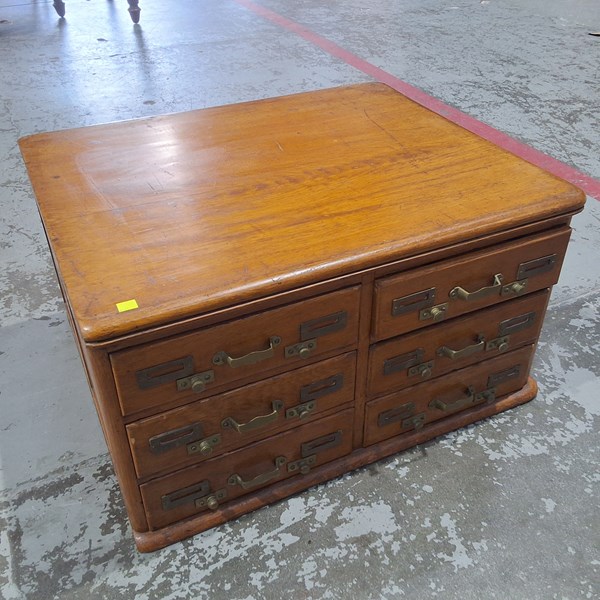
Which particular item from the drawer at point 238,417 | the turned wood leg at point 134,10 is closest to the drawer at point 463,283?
the drawer at point 238,417

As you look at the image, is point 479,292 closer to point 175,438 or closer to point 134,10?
point 175,438

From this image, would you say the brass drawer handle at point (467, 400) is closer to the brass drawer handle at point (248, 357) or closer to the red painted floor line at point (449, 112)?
the brass drawer handle at point (248, 357)

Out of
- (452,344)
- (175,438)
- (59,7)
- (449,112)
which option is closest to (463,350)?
(452,344)

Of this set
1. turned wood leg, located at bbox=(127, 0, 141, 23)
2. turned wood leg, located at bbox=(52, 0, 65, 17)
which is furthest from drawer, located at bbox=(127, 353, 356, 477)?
turned wood leg, located at bbox=(52, 0, 65, 17)

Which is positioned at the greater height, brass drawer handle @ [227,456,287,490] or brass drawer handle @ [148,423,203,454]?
brass drawer handle @ [148,423,203,454]

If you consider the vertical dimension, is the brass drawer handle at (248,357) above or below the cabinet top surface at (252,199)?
below

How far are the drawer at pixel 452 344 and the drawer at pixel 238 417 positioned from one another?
77 mm

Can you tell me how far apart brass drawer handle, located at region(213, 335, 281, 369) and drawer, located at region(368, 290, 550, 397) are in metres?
0.24

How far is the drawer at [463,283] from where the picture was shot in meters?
1.18

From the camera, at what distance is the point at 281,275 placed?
104cm

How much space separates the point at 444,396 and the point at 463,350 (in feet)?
0.53

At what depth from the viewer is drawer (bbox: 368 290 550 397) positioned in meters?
1.30

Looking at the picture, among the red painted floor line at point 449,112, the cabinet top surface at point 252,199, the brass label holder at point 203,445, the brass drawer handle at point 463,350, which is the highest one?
the cabinet top surface at point 252,199

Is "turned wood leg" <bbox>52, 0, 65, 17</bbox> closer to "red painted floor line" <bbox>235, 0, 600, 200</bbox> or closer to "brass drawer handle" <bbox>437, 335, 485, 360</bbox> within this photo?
"red painted floor line" <bbox>235, 0, 600, 200</bbox>
